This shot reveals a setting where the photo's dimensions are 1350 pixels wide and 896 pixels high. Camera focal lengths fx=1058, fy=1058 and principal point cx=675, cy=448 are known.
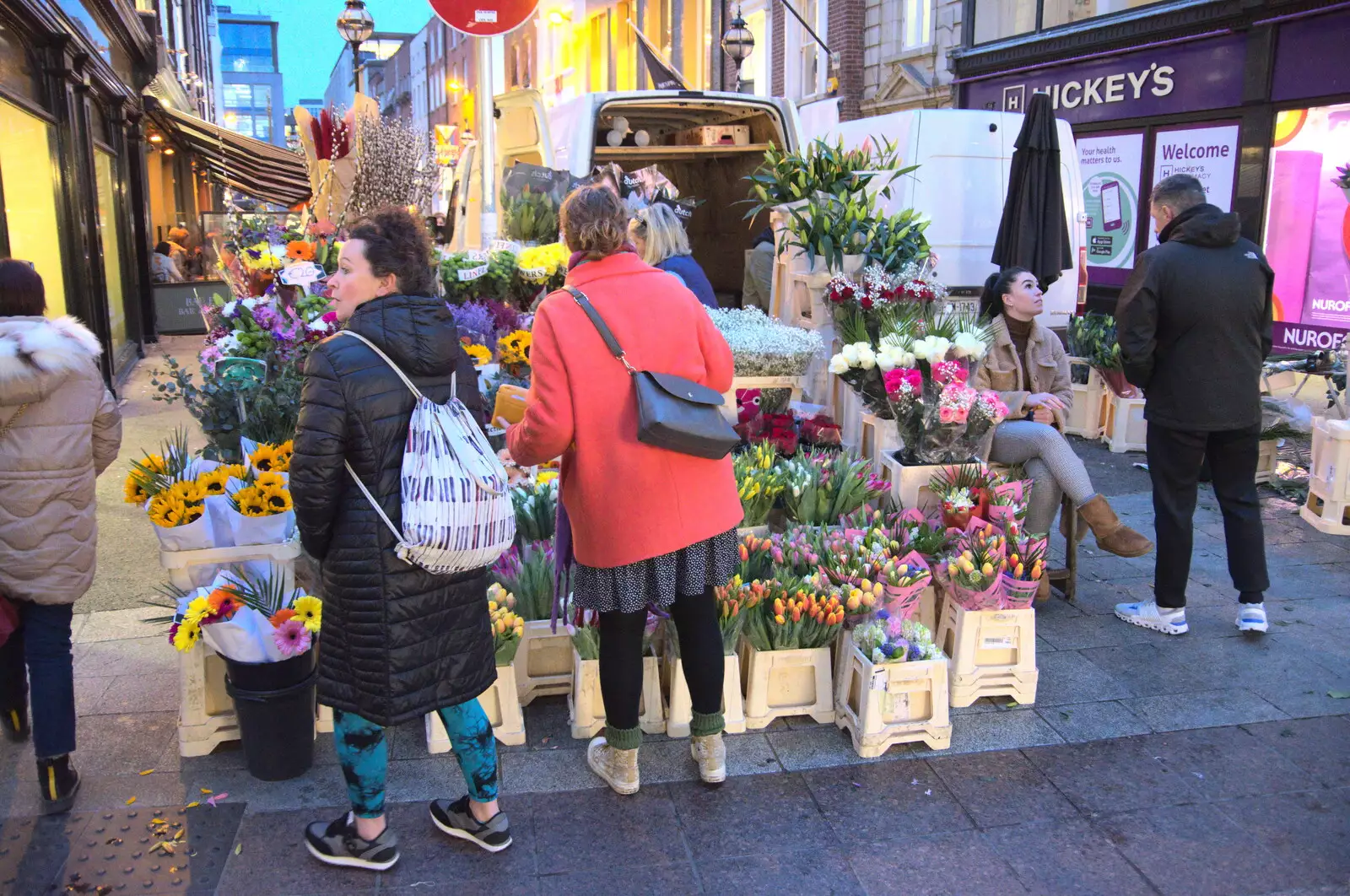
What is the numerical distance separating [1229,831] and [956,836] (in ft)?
2.54

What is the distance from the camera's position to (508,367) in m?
5.31

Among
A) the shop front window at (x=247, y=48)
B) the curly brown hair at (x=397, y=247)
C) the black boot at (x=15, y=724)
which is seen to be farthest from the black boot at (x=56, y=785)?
the shop front window at (x=247, y=48)

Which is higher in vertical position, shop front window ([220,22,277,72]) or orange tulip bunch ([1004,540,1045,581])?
shop front window ([220,22,277,72])

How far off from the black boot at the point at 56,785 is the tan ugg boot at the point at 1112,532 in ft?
12.6

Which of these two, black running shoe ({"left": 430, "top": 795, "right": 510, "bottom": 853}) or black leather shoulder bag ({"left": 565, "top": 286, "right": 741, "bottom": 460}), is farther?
black running shoe ({"left": 430, "top": 795, "right": 510, "bottom": 853})

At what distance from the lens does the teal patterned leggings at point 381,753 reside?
8.96ft

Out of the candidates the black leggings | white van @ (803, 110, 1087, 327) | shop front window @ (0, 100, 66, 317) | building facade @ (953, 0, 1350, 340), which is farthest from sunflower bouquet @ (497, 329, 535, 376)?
building facade @ (953, 0, 1350, 340)

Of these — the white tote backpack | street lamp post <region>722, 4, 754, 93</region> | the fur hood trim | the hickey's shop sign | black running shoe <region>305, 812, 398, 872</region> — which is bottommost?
black running shoe <region>305, 812, 398, 872</region>

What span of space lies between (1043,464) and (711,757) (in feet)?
7.27

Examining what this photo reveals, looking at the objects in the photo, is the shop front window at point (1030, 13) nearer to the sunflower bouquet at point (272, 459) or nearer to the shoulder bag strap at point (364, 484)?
the sunflower bouquet at point (272, 459)

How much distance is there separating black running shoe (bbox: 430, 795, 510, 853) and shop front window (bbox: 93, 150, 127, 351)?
941cm

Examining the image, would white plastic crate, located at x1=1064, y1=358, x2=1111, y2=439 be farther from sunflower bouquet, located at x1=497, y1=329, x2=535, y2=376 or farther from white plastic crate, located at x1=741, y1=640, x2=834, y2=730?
white plastic crate, located at x1=741, y1=640, x2=834, y2=730

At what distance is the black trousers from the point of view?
4.34 m

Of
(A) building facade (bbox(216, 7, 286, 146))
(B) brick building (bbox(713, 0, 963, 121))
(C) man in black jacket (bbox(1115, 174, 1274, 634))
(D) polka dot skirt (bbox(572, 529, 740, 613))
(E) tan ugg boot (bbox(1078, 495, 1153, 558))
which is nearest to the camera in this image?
(D) polka dot skirt (bbox(572, 529, 740, 613))
